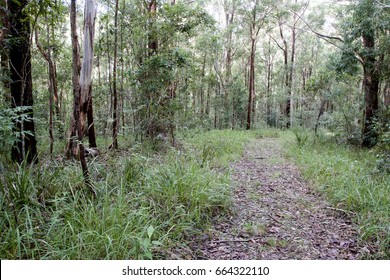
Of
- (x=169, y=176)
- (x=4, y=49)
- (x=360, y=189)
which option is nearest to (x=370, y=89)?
(x=360, y=189)

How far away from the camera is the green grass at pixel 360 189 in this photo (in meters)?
2.90

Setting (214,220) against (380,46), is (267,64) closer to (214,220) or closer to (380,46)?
(380,46)

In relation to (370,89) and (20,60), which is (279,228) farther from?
(370,89)

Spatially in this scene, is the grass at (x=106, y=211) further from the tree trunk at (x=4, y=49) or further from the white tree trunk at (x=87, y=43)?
the tree trunk at (x=4, y=49)

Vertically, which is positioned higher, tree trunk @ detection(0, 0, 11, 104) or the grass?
tree trunk @ detection(0, 0, 11, 104)

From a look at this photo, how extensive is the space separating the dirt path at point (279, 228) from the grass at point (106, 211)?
31 centimetres

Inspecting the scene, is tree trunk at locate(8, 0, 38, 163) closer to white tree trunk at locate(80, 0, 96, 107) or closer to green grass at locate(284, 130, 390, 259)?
white tree trunk at locate(80, 0, 96, 107)

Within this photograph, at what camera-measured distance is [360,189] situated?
12.8ft

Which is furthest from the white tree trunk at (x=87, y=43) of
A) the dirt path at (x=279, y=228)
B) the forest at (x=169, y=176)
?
the dirt path at (x=279, y=228)

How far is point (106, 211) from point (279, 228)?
217 cm

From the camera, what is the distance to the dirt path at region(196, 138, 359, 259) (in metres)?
2.69

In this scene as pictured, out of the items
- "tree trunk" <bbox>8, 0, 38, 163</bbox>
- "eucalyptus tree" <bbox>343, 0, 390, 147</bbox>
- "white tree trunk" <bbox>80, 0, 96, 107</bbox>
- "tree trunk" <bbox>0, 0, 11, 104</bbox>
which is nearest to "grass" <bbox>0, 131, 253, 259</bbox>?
"tree trunk" <bbox>8, 0, 38, 163</bbox>

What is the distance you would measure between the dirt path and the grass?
314 mm

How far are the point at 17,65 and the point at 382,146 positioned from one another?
A: 7613 millimetres
